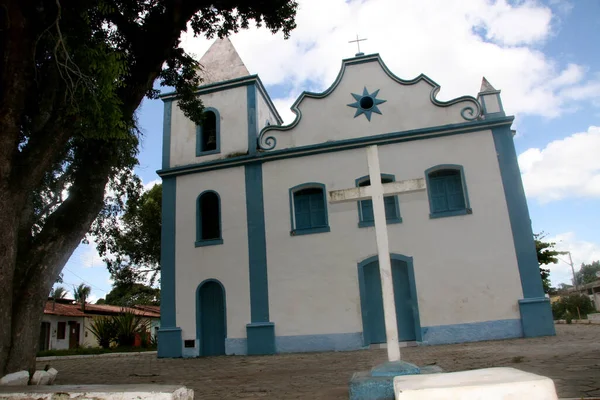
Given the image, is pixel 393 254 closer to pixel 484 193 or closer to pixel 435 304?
pixel 435 304

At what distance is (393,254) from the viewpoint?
10633 mm

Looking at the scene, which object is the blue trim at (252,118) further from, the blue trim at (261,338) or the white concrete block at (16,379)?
the white concrete block at (16,379)

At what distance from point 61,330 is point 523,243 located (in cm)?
2557

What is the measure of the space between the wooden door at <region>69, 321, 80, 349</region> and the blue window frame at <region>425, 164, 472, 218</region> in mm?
24630

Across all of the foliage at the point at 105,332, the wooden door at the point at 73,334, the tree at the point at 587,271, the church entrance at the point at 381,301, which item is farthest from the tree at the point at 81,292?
the tree at the point at 587,271

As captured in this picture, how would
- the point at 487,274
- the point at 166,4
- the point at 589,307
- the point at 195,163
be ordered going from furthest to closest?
the point at 589,307, the point at 195,163, the point at 487,274, the point at 166,4

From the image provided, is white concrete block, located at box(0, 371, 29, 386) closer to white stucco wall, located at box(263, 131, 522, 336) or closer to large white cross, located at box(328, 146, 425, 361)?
large white cross, located at box(328, 146, 425, 361)

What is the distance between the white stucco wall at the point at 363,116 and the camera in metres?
11.4

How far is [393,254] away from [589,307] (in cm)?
1678

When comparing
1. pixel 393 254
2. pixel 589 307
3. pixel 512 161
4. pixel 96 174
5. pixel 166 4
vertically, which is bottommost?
pixel 589 307

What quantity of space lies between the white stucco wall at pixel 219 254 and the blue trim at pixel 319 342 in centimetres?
104

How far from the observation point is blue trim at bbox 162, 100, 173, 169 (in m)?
12.9

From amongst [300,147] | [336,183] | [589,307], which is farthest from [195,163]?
[589,307]

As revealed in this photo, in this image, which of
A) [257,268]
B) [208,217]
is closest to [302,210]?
[257,268]
